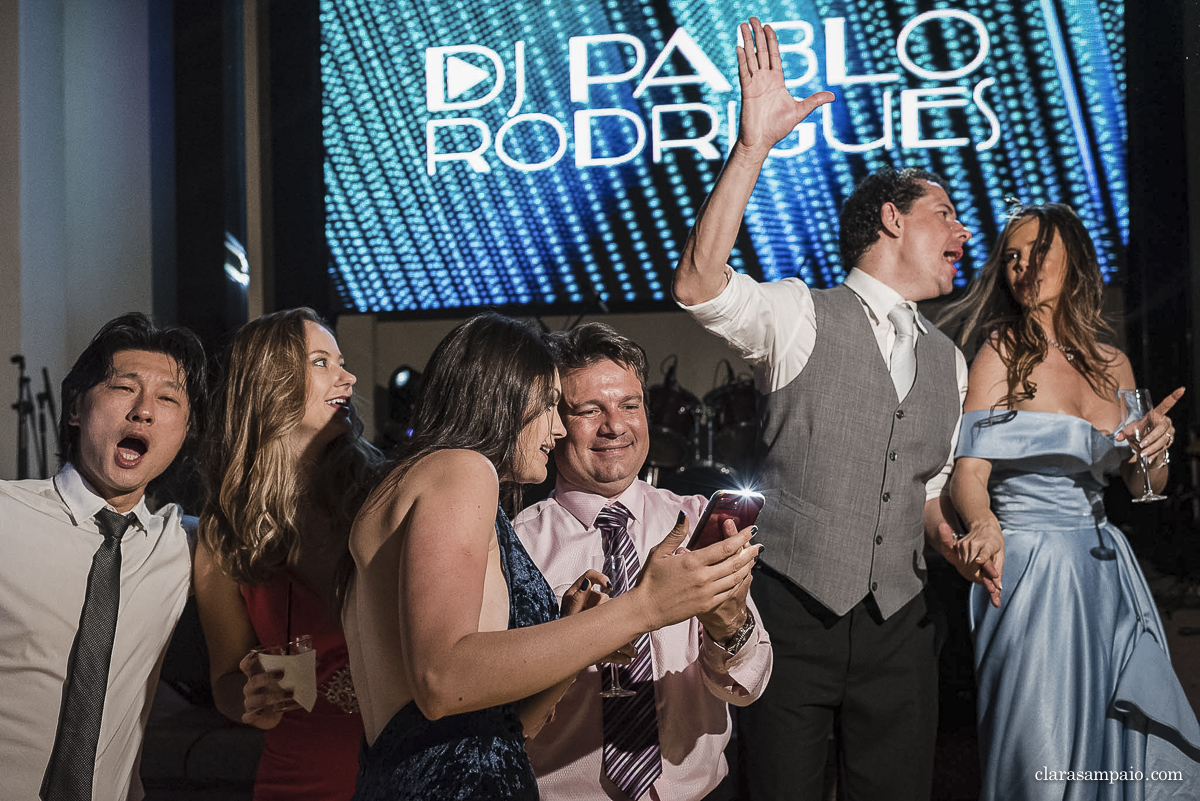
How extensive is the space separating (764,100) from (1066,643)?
1.36 metres

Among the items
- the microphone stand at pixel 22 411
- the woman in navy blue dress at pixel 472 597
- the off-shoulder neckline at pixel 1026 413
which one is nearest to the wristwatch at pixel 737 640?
the woman in navy blue dress at pixel 472 597

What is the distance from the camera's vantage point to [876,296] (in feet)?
7.29

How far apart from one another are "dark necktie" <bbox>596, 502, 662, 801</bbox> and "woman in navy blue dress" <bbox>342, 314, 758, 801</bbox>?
0.37m

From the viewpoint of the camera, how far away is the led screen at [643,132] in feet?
15.6

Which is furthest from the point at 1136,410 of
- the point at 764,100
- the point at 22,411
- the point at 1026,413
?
the point at 22,411

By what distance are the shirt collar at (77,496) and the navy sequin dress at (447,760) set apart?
0.80 meters

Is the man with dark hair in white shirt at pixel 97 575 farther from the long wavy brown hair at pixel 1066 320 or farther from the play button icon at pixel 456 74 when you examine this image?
the play button icon at pixel 456 74

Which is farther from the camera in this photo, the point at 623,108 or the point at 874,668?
the point at 623,108

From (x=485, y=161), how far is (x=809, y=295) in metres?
3.21


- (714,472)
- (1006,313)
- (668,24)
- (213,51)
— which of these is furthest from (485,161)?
(1006,313)

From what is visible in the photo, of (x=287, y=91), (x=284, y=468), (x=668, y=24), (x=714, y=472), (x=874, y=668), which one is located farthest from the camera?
(x=287, y=91)

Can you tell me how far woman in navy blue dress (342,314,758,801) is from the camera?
1.15m

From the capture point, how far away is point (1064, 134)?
15.5 ft

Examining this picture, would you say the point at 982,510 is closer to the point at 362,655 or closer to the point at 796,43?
the point at 362,655
